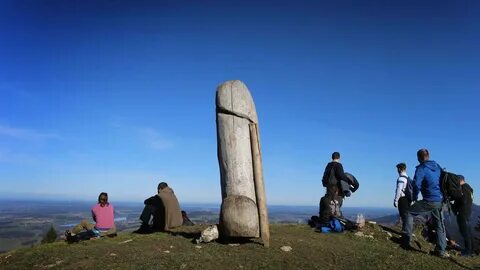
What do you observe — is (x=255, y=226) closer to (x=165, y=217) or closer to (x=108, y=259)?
(x=108, y=259)

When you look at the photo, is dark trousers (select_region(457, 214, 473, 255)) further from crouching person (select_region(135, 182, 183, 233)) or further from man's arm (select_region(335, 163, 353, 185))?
crouching person (select_region(135, 182, 183, 233))

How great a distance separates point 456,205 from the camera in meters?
14.2

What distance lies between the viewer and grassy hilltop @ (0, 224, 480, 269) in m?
10.6

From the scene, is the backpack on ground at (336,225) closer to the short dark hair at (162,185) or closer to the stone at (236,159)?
the stone at (236,159)

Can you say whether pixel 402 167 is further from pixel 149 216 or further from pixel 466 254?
pixel 149 216

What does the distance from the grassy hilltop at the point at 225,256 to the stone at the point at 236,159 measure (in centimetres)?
67

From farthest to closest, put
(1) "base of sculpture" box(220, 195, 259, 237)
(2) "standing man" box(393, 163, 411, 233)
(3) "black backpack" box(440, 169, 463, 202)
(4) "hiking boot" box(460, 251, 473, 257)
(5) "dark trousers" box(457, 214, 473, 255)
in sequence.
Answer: (2) "standing man" box(393, 163, 411, 233), (5) "dark trousers" box(457, 214, 473, 255), (4) "hiking boot" box(460, 251, 473, 257), (3) "black backpack" box(440, 169, 463, 202), (1) "base of sculpture" box(220, 195, 259, 237)

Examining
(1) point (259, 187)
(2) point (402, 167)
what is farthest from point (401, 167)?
(1) point (259, 187)

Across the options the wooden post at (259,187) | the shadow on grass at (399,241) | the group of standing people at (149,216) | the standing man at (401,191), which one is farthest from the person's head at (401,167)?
the group of standing people at (149,216)

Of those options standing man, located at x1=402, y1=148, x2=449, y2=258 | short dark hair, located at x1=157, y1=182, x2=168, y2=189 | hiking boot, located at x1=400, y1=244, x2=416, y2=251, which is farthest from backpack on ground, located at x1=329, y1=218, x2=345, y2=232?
short dark hair, located at x1=157, y1=182, x2=168, y2=189

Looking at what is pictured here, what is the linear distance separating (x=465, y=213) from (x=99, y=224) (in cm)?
1195

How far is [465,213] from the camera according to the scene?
1417cm

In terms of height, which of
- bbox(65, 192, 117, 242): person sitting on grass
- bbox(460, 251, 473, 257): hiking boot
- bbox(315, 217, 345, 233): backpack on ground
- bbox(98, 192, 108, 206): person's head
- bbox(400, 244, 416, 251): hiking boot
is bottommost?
bbox(460, 251, 473, 257): hiking boot

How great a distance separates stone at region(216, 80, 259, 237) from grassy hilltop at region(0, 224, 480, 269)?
672 mm
